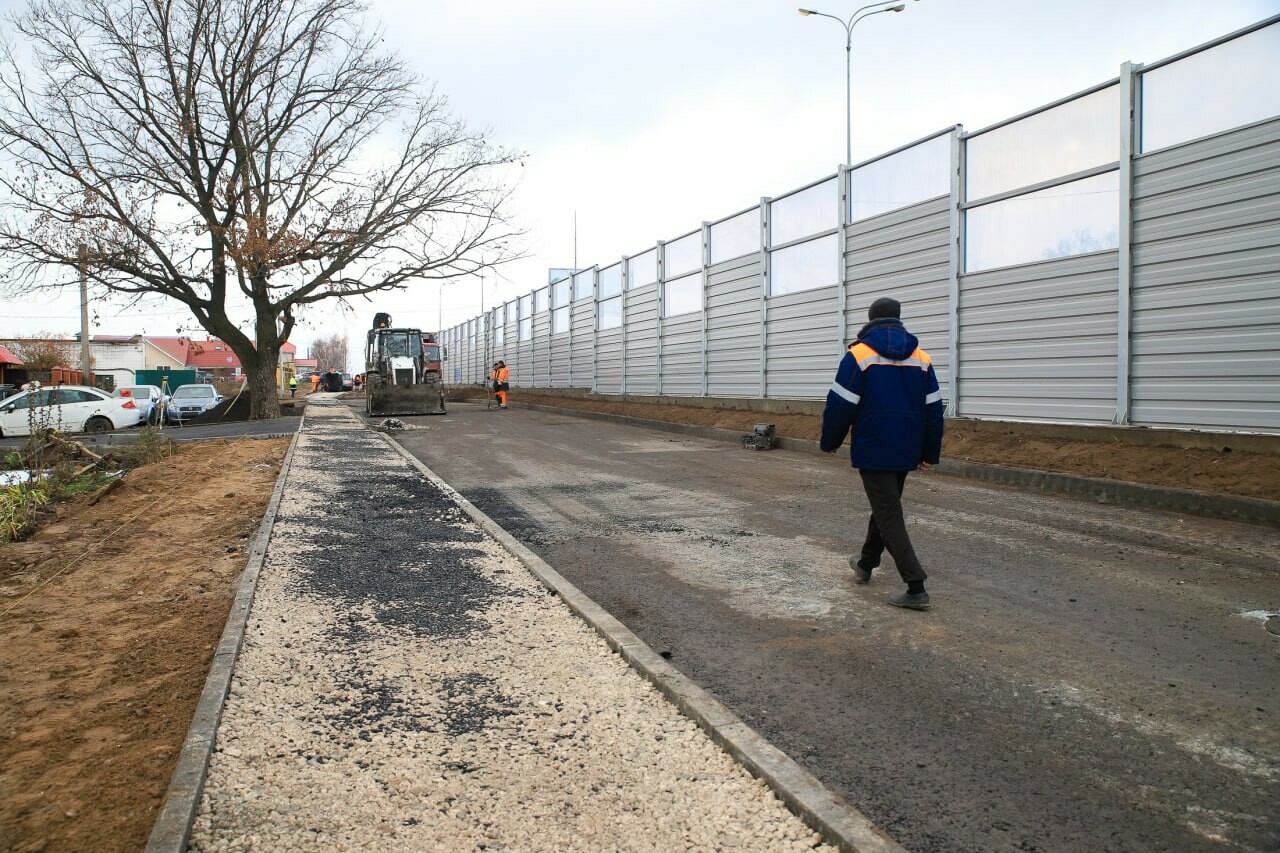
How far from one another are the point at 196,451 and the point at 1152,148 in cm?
1585

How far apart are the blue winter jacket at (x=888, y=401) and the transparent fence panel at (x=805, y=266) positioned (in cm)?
1097

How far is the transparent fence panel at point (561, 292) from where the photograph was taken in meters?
31.6

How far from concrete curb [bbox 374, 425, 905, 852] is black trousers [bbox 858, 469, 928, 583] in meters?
1.79

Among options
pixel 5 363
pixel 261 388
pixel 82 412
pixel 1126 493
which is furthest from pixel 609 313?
pixel 5 363

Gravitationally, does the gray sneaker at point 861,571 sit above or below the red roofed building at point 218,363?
below

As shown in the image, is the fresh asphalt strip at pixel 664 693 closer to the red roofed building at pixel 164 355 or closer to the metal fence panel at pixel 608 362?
the metal fence panel at pixel 608 362

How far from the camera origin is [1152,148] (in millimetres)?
10102

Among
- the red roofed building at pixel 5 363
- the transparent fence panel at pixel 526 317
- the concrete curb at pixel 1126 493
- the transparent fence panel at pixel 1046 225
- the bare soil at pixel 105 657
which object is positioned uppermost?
the transparent fence panel at pixel 526 317

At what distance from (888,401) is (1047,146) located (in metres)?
8.27

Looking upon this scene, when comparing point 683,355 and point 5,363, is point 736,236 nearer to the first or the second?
point 683,355

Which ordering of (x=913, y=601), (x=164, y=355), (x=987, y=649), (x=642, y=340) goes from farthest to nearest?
(x=164, y=355) → (x=642, y=340) → (x=913, y=601) → (x=987, y=649)

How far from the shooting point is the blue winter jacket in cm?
531

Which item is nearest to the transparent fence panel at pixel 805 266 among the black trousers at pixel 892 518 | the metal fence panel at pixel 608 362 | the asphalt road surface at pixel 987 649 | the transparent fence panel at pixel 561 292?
the asphalt road surface at pixel 987 649

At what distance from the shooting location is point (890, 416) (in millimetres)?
Answer: 5312
